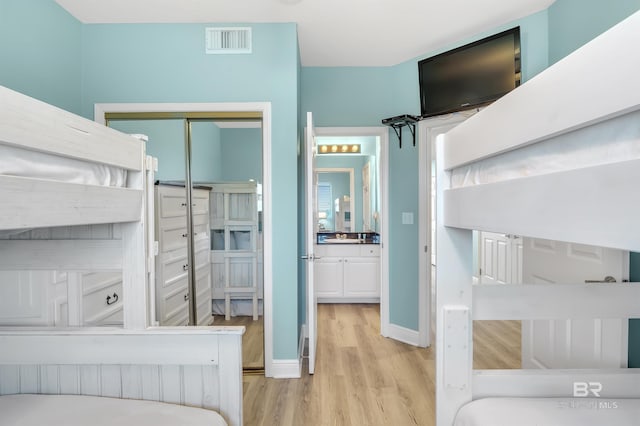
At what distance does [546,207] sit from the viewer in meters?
0.62

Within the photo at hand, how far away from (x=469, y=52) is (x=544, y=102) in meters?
2.23

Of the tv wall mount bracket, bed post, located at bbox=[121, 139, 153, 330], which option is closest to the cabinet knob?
bed post, located at bbox=[121, 139, 153, 330]

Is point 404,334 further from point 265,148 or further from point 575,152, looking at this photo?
point 575,152

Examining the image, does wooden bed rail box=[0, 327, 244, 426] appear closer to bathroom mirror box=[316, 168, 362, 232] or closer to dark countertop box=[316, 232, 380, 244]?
dark countertop box=[316, 232, 380, 244]

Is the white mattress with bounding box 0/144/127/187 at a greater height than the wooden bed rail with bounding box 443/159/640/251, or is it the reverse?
the white mattress with bounding box 0/144/127/187

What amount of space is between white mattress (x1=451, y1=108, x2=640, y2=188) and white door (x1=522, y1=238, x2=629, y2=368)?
1.12 metres

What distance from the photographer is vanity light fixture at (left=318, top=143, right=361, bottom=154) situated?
14.2 feet

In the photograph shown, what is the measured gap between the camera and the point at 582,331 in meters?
1.66

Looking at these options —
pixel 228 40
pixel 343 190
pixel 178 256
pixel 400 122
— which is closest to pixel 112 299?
pixel 178 256

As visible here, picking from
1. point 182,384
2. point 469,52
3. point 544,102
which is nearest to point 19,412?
point 182,384

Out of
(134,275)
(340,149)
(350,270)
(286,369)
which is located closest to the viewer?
(134,275)

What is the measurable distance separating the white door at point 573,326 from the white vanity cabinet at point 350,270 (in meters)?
1.99

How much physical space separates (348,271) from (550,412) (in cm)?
300

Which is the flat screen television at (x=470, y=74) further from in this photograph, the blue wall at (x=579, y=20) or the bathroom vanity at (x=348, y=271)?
Answer: the bathroom vanity at (x=348, y=271)
